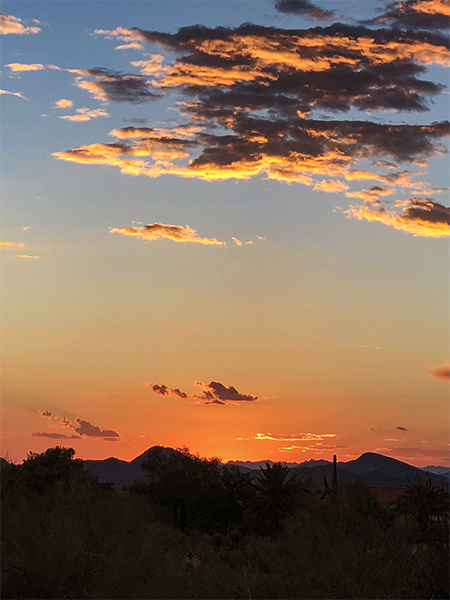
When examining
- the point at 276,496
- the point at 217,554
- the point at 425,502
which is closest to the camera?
the point at 217,554

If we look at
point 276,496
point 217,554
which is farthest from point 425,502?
point 276,496

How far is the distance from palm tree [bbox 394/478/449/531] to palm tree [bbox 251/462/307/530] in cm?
1258

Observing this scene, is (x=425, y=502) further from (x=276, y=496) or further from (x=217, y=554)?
(x=276, y=496)

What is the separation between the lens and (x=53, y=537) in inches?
826

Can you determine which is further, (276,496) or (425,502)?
(276,496)

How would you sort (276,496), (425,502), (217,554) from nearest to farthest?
1. (217,554)
2. (425,502)
3. (276,496)

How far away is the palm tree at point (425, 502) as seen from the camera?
30922mm

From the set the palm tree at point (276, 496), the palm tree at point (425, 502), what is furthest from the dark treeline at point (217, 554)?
the palm tree at point (276, 496)

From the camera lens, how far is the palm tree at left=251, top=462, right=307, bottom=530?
147 ft

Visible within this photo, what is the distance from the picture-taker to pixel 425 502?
31875 millimetres

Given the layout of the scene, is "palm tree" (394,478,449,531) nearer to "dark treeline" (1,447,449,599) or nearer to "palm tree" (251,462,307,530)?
"dark treeline" (1,447,449,599)

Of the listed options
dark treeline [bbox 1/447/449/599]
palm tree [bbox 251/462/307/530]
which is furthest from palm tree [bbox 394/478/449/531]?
palm tree [bbox 251/462/307/530]

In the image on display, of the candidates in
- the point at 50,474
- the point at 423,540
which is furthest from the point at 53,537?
the point at 50,474

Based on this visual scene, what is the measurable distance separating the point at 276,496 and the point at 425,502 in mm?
14691
